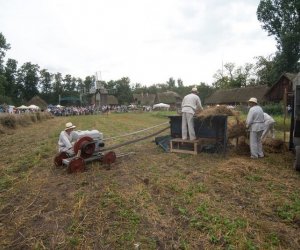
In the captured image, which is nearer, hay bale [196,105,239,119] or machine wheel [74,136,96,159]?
machine wheel [74,136,96,159]

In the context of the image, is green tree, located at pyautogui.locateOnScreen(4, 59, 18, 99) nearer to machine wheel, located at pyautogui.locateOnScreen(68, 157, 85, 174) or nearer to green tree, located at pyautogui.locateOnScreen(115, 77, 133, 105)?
green tree, located at pyautogui.locateOnScreen(115, 77, 133, 105)

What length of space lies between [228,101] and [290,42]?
30943mm

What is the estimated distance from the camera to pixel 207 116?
1024 centimetres

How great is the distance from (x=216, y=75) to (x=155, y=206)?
89.3 m

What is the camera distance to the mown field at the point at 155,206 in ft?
14.3

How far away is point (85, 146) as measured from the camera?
8570 millimetres

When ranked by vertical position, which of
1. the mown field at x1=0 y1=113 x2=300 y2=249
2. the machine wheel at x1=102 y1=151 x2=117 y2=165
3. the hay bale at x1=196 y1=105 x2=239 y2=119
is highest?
the hay bale at x1=196 y1=105 x2=239 y2=119

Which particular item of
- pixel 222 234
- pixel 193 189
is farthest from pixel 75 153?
pixel 222 234

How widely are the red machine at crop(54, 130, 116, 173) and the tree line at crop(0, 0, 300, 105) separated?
31679 mm

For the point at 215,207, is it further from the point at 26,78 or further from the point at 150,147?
the point at 26,78

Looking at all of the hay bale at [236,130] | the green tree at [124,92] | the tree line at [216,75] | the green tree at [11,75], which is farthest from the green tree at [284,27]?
the green tree at [11,75]

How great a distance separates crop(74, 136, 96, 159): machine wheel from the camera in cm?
849

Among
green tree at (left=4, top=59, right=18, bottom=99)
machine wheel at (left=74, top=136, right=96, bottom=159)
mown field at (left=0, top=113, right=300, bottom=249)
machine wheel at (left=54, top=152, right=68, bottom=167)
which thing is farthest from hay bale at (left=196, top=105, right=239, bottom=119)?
green tree at (left=4, top=59, right=18, bottom=99)

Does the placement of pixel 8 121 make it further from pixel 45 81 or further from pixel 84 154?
pixel 45 81
